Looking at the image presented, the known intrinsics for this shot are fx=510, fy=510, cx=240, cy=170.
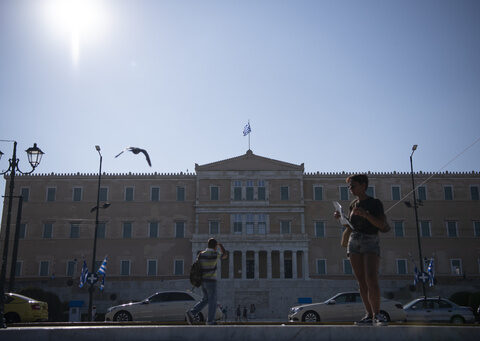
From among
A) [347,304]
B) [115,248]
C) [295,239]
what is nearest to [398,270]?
[295,239]

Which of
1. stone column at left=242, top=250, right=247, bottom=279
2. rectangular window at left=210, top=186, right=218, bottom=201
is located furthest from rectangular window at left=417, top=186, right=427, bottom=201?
rectangular window at left=210, top=186, right=218, bottom=201

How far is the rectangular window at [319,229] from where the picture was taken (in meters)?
48.5

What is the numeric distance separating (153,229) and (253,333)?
145ft

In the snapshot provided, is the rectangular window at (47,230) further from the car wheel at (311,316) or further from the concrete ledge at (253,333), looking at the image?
the concrete ledge at (253,333)

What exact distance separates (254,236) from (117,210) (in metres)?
13.5

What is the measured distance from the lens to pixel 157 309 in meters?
18.0

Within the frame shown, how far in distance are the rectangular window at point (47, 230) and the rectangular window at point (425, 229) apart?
35.2 meters

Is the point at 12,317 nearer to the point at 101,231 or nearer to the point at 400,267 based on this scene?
the point at 101,231

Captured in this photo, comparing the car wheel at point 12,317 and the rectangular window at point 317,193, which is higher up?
the rectangular window at point 317,193

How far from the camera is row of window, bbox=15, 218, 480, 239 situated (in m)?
48.4

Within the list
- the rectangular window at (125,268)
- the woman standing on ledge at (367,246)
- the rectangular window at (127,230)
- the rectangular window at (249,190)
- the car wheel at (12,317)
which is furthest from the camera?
the rectangular window at (249,190)

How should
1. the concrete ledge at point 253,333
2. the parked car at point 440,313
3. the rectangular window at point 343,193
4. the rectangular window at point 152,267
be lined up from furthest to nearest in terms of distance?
the rectangular window at point 343,193 → the rectangular window at point 152,267 → the parked car at point 440,313 → the concrete ledge at point 253,333

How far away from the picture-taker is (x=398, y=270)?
47.2 m

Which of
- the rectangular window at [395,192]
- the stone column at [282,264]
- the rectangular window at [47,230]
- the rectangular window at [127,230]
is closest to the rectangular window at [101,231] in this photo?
the rectangular window at [127,230]
